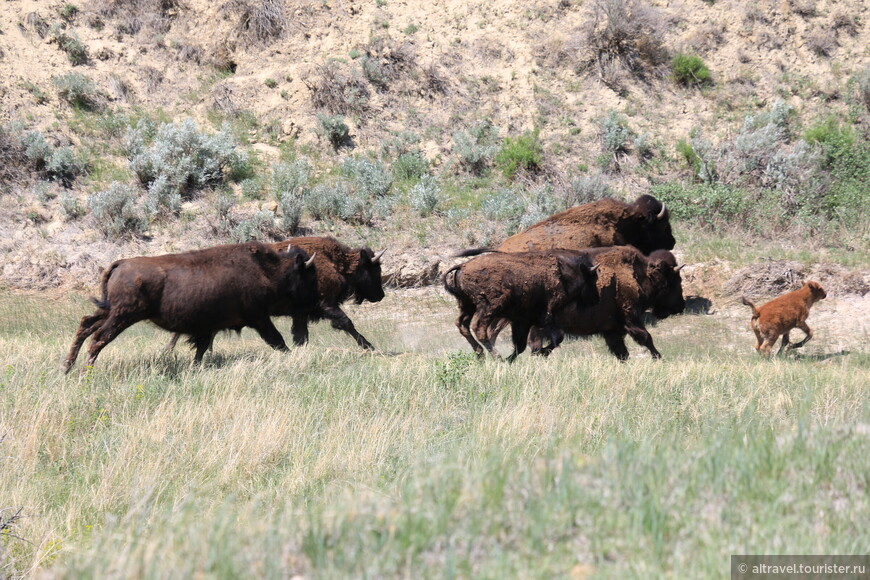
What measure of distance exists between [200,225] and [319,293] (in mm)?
10831

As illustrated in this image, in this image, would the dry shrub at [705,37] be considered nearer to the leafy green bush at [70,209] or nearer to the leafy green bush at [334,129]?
the leafy green bush at [334,129]

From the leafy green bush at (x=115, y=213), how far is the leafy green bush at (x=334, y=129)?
6564 millimetres

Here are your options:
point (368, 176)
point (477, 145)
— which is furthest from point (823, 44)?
point (368, 176)

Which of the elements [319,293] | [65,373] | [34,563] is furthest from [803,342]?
[34,563]

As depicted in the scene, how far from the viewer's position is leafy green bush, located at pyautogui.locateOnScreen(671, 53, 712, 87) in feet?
89.2

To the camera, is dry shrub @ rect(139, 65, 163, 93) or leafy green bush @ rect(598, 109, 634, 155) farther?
dry shrub @ rect(139, 65, 163, 93)

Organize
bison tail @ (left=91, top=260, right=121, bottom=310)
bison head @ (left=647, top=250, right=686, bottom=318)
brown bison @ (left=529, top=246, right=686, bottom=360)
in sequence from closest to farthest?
bison tail @ (left=91, top=260, right=121, bottom=310)
brown bison @ (left=529, top=246, right=686, bottom=360)
bison head @ (left=647, top=250, right=686, bottom=318)

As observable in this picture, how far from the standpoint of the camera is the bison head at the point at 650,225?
1448cm

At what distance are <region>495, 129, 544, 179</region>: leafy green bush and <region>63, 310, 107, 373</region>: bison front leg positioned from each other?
16.0 meters

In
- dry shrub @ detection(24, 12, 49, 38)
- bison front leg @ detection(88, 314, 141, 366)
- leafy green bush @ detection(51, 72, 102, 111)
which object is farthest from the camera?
dry shrub @ detection(24, 12, 49, 38)

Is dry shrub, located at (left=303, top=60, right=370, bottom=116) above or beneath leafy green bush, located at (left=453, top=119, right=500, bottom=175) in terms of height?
above

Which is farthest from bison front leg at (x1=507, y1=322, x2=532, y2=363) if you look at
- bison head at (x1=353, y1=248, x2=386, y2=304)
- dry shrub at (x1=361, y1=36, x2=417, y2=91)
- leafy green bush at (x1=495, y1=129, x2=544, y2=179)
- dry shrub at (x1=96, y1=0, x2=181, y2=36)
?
dry shrub at (x1=96, y1=0, x2=181, y2=36)

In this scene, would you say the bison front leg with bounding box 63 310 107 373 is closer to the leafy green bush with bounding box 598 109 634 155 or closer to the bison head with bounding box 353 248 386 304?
the bison head with bounding box 353 248 386 304

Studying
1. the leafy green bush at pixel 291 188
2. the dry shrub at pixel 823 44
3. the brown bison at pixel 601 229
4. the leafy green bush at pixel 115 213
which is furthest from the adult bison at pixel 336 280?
the dry shrub at pixel 823 44
